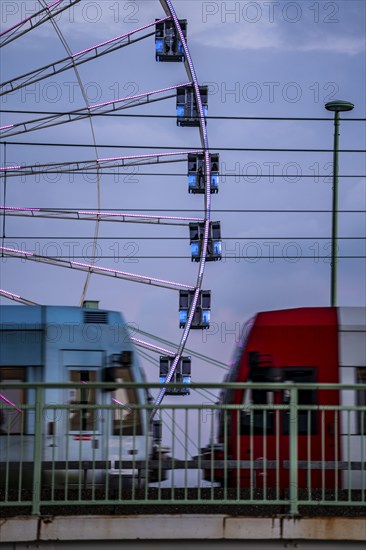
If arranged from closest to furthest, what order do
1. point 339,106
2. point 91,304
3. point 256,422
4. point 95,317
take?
point 256,422 → point 95,317 → point 91,304 → point 339,106

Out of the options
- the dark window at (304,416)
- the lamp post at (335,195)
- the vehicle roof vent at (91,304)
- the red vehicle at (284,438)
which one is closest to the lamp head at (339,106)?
the lamp post at (335,195)

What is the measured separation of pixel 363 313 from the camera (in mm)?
18719

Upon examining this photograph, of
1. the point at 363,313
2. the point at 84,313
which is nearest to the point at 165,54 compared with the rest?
the point at 84,313

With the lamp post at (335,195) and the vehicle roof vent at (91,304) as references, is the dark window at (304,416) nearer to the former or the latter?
the vehicle roof vent at (91,304)

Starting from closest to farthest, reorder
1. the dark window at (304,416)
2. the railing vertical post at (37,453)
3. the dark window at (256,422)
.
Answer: the railing vertical post at (37,453)
the dark window at (256,422)
the dark window at (304,416)

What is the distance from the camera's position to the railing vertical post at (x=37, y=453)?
37.4 feet

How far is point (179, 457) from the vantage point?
458 inches

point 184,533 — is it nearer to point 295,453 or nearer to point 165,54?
point 295,453

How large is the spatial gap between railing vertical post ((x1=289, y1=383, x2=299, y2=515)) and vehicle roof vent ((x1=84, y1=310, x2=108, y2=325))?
8957 millimetres

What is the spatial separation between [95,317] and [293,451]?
9063mm

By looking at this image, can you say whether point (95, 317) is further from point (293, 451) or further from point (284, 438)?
point (293, 451)

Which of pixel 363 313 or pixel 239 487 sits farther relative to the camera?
pixel 363 313

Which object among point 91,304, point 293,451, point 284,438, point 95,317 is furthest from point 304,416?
point 91,304

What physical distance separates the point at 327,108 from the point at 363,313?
9143 mm
